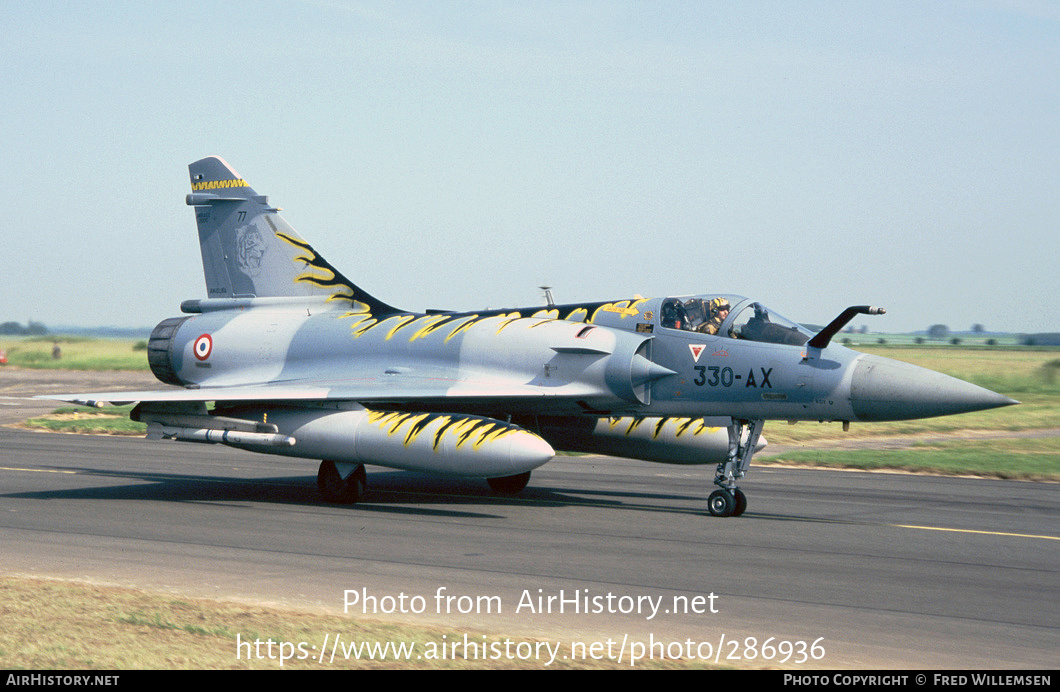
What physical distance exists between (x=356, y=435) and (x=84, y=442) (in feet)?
42.7

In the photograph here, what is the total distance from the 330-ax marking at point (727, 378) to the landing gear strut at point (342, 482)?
15.7 feet

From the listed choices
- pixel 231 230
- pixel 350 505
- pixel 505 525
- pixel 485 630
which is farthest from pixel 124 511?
pixel 485 630

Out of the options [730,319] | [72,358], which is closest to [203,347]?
[730,319]

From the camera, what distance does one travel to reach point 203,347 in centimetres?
1859

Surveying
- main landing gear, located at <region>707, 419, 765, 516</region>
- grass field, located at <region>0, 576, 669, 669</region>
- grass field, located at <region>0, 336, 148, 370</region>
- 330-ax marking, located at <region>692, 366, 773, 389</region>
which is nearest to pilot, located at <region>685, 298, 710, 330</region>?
330-ax marking, located at <region>692, 366, 773, 389</region>

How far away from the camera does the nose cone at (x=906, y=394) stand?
12953mm

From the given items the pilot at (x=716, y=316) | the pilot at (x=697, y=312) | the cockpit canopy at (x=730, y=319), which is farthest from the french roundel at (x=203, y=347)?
the pilot at (x=716, y=316)

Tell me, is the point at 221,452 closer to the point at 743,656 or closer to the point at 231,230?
the point at 231,230

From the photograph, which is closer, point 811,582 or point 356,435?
point 811,582

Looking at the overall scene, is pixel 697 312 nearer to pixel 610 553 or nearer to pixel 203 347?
pixel 610 553

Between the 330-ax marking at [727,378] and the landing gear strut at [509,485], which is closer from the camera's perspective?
the 330-ax marking at [727,378]

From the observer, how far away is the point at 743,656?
726 cm

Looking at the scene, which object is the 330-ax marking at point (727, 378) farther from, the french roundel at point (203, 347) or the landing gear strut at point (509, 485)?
the french roundel at point (203, 347)

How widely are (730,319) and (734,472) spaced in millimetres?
1983
